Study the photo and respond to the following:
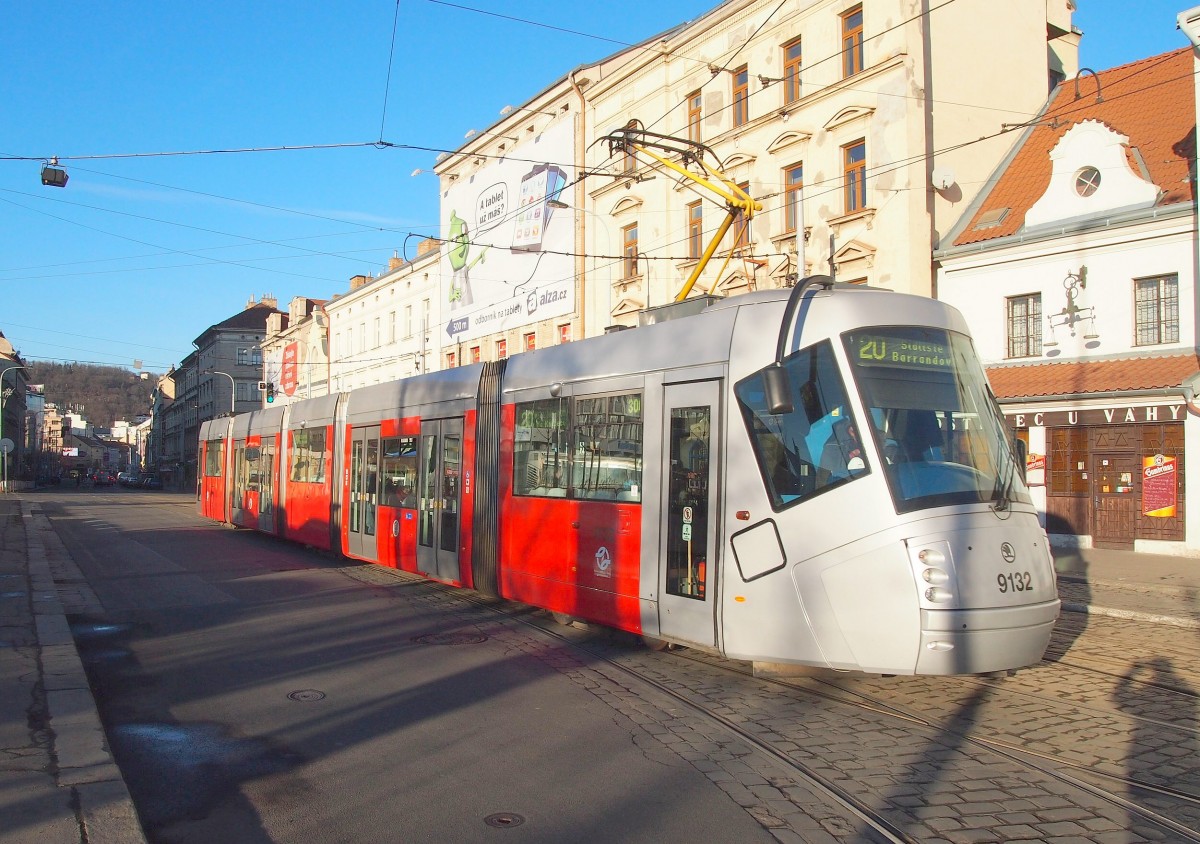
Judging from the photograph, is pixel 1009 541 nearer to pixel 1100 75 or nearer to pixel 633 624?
pixel 633 624

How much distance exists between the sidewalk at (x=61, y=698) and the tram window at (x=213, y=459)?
11702 mm

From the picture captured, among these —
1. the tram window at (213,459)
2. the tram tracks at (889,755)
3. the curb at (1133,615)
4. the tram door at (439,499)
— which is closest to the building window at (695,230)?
the tram window at (213,459)

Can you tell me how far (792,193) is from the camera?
2459cm

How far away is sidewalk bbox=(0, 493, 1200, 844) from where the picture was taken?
15.2 ft

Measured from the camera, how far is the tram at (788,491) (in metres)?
6.80

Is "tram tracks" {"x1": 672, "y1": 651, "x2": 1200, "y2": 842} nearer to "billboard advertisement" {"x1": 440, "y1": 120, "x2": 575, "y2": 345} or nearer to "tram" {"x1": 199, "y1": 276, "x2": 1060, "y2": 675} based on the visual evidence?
"tram" {"x1": 199, "y1": 276, "x2": 1060, "y2": 675}

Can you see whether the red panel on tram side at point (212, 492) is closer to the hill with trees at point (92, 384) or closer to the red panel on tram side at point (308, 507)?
the red panel on tram side at point (308, 507)

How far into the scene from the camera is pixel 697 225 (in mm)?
28141

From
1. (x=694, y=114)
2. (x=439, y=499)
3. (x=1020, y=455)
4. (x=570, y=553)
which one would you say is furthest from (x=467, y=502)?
(x=694, y=114)

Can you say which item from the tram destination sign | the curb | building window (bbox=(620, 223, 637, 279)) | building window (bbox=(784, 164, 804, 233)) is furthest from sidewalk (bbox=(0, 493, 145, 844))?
building window (bbox=(620, 223, 637, 279))

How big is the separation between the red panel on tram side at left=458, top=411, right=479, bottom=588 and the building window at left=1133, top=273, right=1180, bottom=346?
1461 centimetres

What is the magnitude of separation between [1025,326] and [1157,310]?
2.74m

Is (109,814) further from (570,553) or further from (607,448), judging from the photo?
(570,553)

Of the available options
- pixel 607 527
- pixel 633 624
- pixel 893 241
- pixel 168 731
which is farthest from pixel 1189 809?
pixel 893 241
